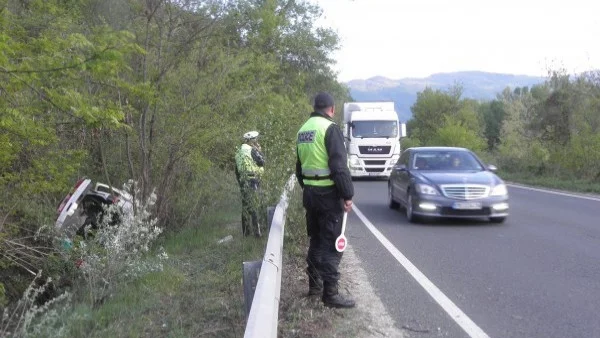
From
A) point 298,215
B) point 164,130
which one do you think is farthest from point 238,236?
point 164,130

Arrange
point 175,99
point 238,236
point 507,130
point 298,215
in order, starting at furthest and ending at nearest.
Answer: point 507,130 < point 175,99 < point 238,236 < point 298,215

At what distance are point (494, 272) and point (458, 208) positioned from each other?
13.9ft

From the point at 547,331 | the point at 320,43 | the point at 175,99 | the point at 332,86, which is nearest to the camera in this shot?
the point at 547,331

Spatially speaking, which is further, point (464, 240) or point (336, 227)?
point (464, 240)

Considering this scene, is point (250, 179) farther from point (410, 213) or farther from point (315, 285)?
point (410, 213)

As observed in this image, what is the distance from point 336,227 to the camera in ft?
19.6

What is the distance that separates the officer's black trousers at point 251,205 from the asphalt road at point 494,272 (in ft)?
5.20

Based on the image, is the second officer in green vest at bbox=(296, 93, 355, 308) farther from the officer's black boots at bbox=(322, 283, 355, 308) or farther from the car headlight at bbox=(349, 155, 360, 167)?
the car headlight at bbox=(349, 155, 360, 167)

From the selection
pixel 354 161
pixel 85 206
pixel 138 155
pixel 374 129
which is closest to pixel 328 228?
pixel 85 206

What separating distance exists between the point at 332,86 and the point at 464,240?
28795 mm

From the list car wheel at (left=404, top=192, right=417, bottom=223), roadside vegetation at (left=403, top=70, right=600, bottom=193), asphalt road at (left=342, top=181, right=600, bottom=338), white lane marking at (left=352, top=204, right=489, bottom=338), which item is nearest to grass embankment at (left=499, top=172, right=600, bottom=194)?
roadside vegetation at (left=403, top=70, right=600, bottom=193)

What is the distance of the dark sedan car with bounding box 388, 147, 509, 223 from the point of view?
1234 centimetres

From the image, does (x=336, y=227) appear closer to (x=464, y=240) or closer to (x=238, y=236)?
(x=238, y=236)

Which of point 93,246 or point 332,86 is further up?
point 332,86
